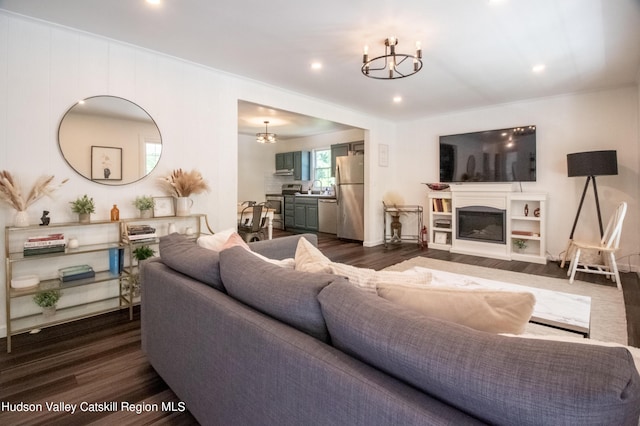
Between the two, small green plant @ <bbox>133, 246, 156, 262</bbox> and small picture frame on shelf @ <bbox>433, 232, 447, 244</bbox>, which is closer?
small green plant @ <bbox>133, 246, 156, 262</bbox>

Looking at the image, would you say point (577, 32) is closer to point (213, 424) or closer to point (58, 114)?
point (213, 424)

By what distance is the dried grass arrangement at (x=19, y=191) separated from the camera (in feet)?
7.64

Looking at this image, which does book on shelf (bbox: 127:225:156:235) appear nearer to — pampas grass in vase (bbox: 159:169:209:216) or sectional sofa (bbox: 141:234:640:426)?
pampas grass in vase (bbox: 159:169:209:216)

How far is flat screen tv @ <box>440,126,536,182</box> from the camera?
4.95 m

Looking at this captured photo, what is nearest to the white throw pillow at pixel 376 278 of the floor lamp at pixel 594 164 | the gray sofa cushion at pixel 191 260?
the gray sofa cushion at pixel 191 260

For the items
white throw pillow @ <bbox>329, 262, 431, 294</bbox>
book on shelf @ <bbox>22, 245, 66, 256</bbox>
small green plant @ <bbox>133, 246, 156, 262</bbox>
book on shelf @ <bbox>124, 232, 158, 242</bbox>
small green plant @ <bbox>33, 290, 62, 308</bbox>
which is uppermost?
book on shelf @ <bbox>124, 232, 158, 242</bbox>

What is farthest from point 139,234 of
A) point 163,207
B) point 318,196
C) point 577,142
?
point 577,142

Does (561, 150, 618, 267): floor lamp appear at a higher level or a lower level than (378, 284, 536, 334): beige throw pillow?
higher

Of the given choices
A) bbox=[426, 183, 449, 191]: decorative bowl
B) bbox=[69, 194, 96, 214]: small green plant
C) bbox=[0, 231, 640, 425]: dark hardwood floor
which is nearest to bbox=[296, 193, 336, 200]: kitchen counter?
bbox=[426, 183, 449, 191]: decorative bowl

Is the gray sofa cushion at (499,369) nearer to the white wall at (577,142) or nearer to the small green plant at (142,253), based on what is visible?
the small green plant at (142,253)

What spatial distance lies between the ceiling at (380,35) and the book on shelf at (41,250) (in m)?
1.83

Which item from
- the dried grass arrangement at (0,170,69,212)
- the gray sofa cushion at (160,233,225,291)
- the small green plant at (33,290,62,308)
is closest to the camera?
the gray sofa cushion at (160,233,225,291)

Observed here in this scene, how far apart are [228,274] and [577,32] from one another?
3567 millimetres

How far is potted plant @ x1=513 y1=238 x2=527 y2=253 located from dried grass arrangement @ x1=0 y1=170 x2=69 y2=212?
5.93 m
